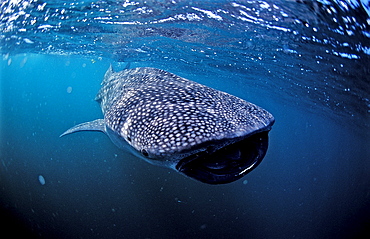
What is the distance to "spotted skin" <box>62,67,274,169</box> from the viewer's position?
2.16 m

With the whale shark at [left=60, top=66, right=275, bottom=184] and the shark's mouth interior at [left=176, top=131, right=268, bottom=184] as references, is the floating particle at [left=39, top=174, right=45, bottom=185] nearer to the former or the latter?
the whale shark at [left=60, top=66, right=275, bottom=184]

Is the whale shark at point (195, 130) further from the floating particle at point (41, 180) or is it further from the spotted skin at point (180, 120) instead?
the floating particle at point (41, 180)

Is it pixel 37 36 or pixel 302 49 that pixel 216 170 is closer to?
pixel 302 49

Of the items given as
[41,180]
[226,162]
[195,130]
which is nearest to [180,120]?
[195,130]

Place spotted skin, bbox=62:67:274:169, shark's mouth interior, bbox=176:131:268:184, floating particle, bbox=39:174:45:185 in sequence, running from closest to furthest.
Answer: spotted skin, bbox=62:67:274:169 < shark's mouth interior, bbox=176:131:268:184 < floating particle, bbox=39:174:45:185

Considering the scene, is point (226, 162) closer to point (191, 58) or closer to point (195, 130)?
point (195, 130)

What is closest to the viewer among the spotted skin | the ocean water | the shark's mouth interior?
the spotted skin

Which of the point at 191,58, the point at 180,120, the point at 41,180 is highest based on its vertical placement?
the point at 180,120

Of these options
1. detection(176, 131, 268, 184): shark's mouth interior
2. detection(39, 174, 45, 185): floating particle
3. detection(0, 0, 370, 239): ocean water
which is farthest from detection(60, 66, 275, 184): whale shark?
detection(39, 174, 45, 185): floating particle

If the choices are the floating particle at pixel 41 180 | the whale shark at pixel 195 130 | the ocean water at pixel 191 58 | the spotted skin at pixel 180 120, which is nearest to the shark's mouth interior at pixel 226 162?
the whale shark at pixel 195 130

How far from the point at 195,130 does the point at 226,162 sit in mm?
774

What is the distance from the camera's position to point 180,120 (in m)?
2.37

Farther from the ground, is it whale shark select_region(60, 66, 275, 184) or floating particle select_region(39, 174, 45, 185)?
whale shark select_region(60, 66, 275, 184)

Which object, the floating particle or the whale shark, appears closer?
the whale shark
